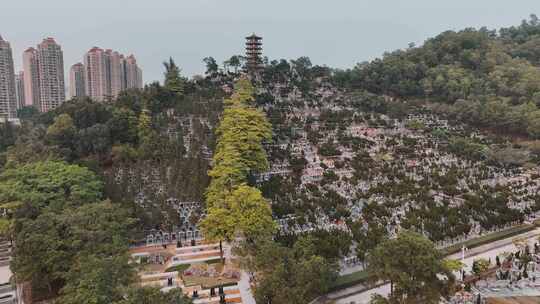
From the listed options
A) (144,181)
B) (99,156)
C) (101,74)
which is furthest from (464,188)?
(101,74)

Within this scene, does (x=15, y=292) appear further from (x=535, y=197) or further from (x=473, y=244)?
(x=535, y=197)

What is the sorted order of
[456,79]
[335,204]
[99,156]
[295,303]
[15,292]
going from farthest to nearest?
[456,79] → [99,156] → [335,204] → [15,292] → [295,303]

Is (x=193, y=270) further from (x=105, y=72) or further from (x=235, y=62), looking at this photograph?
(x=105, y=72)

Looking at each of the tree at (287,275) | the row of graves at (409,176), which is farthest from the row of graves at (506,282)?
the tree at (287,275)

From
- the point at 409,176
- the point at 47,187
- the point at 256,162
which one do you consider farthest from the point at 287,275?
the point at 409,176

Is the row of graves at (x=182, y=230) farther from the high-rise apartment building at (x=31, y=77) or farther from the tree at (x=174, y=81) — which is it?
the high-rise apartment building at (x=31, y=77)

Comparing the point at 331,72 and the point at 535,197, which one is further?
the point at 331,72

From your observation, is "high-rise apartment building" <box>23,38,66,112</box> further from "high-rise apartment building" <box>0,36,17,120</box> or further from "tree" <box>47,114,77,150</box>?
"tree" <box>47,114,77,150</box>
